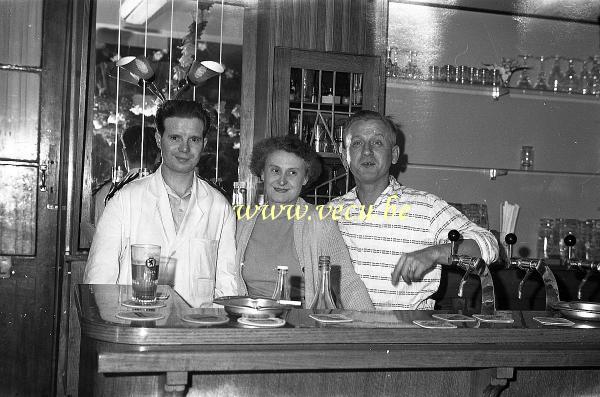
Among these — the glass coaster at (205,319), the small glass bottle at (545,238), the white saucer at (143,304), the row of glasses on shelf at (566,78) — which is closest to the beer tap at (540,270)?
the glass coaster at (205,319)

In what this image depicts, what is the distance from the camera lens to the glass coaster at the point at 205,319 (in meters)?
1.87

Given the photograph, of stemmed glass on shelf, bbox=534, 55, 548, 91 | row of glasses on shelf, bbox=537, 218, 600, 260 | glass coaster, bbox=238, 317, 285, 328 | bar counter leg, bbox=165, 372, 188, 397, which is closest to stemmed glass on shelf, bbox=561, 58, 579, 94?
stemmed glass on shelf, bbox=534, 55, 548, 91

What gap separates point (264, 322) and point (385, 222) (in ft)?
4.55

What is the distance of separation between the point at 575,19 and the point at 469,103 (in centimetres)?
108

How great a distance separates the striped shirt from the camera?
316 centimetres

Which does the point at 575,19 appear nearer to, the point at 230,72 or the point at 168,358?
the point at 230,72

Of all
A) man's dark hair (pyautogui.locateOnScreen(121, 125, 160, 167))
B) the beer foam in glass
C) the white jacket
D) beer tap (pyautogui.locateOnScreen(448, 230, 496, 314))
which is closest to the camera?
the beer foam in glass

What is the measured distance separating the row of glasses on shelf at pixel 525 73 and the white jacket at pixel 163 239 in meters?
2.19

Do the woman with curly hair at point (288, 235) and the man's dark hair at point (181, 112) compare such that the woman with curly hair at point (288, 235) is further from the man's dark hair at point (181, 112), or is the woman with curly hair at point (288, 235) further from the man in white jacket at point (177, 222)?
the man's dark hair at point (181, 112)

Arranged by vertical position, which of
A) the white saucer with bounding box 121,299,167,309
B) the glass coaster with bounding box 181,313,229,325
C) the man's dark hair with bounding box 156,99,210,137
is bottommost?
the glass coaster with bounding box 181,313,229,325

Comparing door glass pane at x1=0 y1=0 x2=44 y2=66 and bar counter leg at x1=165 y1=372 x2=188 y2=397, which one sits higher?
door glass pane at x1=0 y1=0 x2=44 y2=66

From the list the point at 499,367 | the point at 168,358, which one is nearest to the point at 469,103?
the point at 499,367

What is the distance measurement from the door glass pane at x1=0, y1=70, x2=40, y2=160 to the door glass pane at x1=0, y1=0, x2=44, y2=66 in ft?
0.31

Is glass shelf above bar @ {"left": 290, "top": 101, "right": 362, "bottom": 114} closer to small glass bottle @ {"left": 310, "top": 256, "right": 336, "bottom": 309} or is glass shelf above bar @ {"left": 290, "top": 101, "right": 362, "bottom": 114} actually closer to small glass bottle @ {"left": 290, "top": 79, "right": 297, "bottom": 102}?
small glass bottle @ {"left": 290, "top": 79, "right": 297, "bottom": 102}
